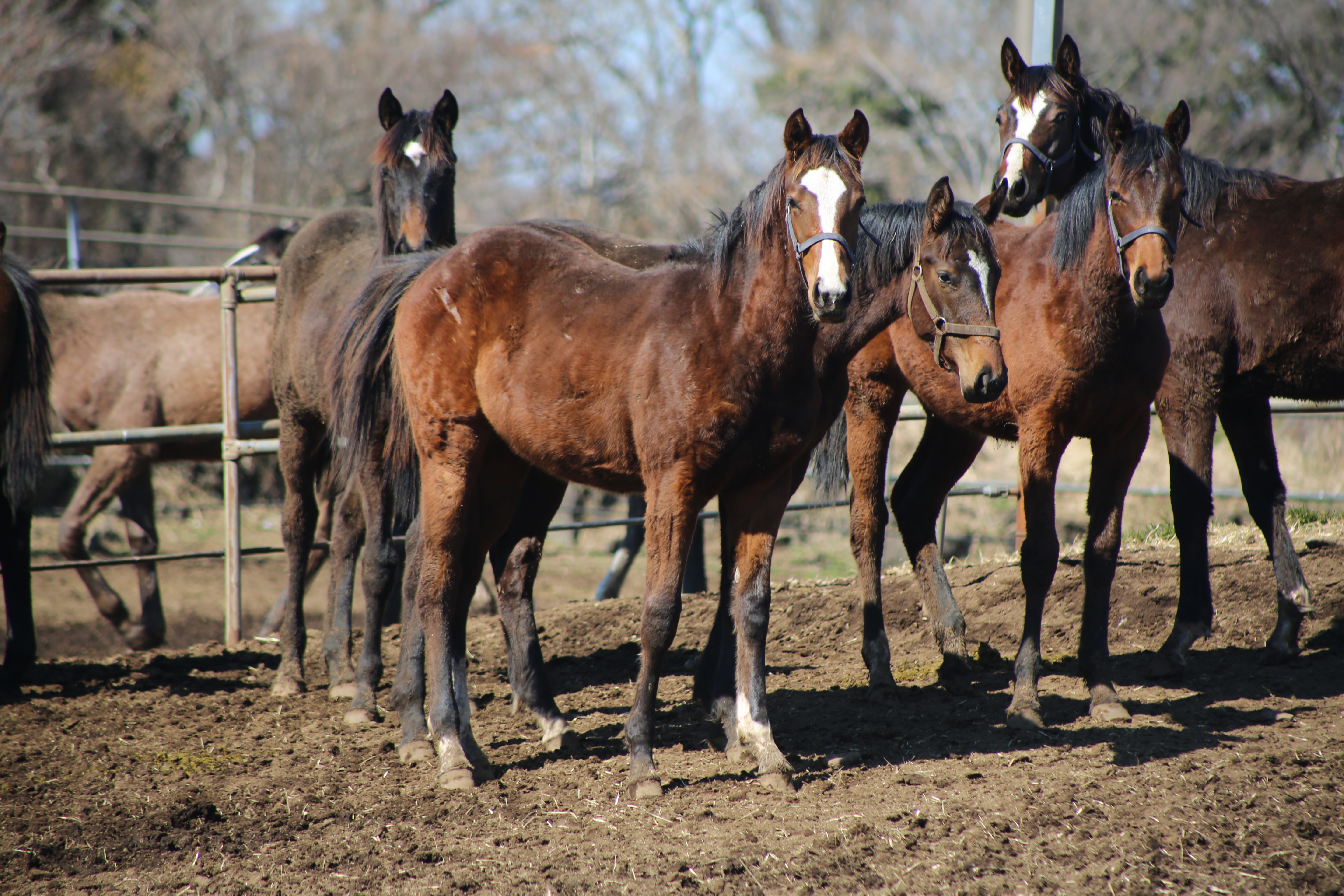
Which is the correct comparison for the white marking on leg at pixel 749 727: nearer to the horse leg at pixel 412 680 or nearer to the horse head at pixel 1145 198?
the horse leg at pixel 412 680

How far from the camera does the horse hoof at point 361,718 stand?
4301mm

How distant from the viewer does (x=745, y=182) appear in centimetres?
1872

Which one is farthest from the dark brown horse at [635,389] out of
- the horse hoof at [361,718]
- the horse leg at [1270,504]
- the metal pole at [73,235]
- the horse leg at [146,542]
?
the metal pole at [73,235]

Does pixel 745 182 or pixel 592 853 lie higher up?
pixel 745 182

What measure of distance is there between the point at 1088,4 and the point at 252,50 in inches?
581

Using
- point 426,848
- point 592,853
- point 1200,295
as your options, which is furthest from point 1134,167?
point 426,848

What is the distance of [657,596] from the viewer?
335 centimetres

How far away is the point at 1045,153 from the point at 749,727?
3.01 m

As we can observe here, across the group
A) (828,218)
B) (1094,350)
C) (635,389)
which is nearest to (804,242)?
(828,218)

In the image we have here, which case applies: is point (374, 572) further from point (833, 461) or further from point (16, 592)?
point (833, 461)

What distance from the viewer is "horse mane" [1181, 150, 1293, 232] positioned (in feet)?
14.4

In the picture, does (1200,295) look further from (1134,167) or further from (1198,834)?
(1198,834)

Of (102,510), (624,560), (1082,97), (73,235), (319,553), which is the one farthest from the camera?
(73,235)

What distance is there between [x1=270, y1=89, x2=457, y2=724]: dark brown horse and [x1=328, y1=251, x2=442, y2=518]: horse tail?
0.13m
